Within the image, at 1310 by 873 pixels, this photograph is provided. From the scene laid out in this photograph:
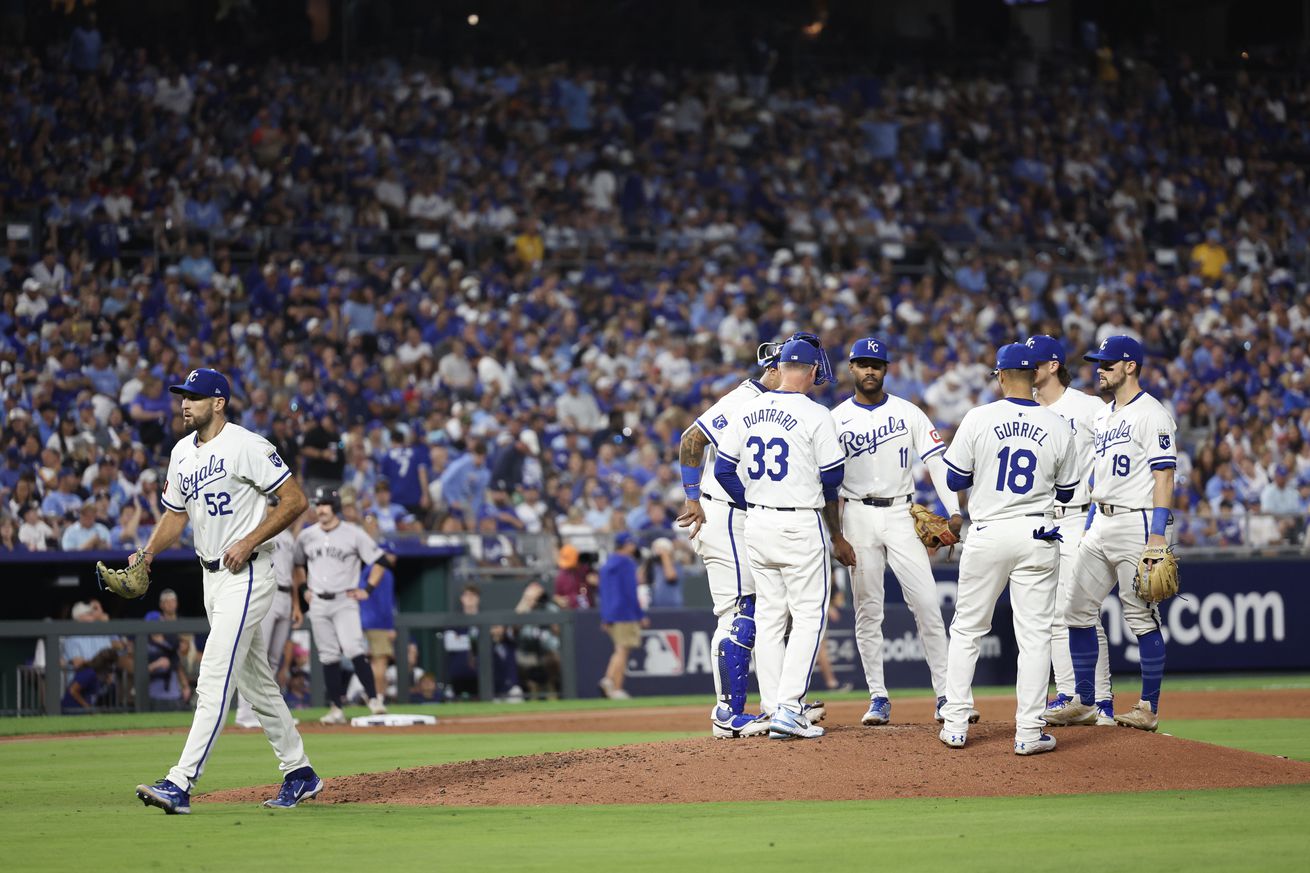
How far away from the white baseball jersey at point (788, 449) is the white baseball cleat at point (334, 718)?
724cm

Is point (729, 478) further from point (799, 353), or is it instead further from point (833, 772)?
point (833, 772)

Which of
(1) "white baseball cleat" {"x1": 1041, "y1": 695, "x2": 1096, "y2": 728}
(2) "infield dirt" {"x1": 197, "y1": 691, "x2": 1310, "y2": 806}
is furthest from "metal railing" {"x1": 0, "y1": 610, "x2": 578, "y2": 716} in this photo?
(1) "white baseball cleat" {"x1": 1041, "y1": 695, "x2": 1096, "y2": 728}

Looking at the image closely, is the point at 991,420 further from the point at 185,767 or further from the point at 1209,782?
the point at 185,767

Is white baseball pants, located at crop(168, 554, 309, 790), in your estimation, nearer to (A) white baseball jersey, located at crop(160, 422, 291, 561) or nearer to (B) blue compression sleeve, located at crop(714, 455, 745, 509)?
(A) white baseball jersey, located at crop(160, 422, 291, 561)

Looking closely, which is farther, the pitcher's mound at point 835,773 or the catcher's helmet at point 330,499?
the catcher's helmet at point 330,499

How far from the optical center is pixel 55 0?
85.4 ft

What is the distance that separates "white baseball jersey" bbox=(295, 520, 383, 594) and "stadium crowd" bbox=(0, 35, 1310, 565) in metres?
3.18

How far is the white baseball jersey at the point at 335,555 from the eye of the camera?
16.0 metres

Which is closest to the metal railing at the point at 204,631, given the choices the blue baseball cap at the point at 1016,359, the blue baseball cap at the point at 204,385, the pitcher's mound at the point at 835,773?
the pitcher's mound at the point at 835,773

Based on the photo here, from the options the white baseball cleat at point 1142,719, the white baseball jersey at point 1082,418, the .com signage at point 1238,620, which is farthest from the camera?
the .com signage at point 1238,620

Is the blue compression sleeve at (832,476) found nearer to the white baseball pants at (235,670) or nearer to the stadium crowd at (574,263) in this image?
the white baseball pants at (235,670)

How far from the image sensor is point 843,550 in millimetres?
10234

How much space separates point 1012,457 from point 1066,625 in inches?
71.6

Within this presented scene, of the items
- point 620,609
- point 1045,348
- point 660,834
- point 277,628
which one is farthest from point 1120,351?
point 620,609
